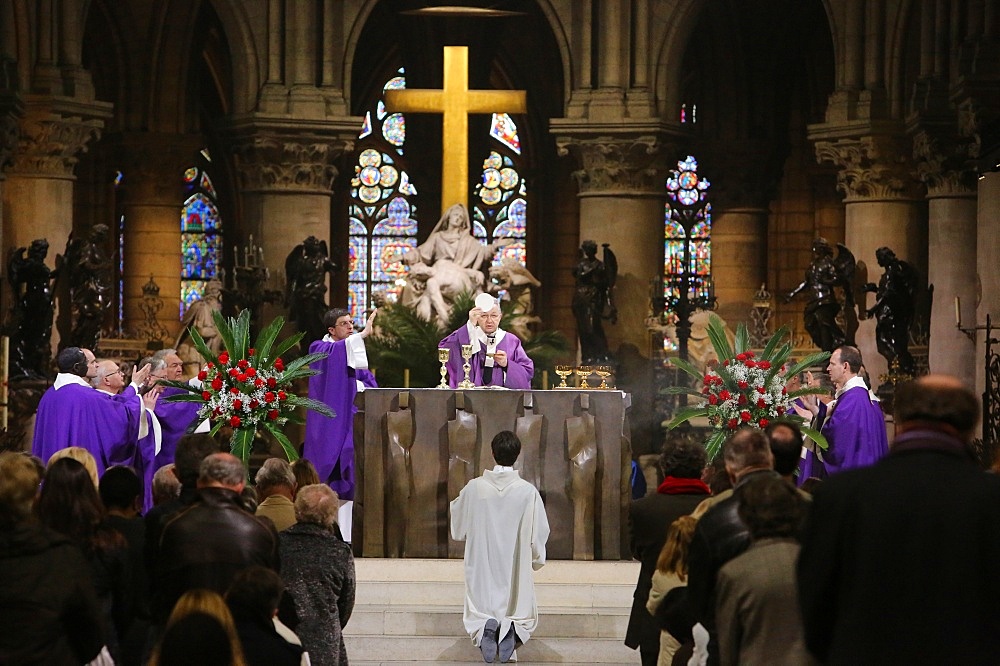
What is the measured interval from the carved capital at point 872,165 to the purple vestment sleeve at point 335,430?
973 cm

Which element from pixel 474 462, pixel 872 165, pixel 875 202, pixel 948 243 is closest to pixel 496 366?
pixel 474 462

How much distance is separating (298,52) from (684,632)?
16.8m

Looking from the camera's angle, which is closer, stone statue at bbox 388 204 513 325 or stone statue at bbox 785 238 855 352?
stone statue at bbox 388 204 513 325

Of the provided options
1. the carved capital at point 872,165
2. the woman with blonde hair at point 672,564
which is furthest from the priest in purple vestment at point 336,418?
the carved capital at point 872,165

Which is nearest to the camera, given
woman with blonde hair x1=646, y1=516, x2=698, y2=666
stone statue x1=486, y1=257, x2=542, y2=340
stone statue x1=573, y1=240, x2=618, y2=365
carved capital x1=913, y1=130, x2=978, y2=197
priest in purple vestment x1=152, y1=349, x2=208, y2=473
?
woman with blonde hair x1=646, y1=516, x2=698, y2=666

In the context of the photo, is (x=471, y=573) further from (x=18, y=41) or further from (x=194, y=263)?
(x=194, y=263)

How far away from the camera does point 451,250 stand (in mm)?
20203

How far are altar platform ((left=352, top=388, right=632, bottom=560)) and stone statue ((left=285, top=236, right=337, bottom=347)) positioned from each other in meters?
8.51

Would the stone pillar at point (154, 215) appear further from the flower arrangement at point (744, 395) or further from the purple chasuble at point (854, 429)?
the purple chasuble at point (854, 429)

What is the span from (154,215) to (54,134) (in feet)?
15.6

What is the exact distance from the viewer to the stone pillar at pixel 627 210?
2322cm

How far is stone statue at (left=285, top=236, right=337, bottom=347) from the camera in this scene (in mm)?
21984

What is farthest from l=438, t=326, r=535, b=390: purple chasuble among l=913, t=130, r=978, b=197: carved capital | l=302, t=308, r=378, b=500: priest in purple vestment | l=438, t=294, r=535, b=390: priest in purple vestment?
l=913, t=130, r=978, b=197: carved capital

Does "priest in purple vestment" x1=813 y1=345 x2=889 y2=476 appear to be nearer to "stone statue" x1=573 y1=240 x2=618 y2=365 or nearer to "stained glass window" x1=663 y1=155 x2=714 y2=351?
"stone statue" x1=573 y1=240 x2=618 y2=365
